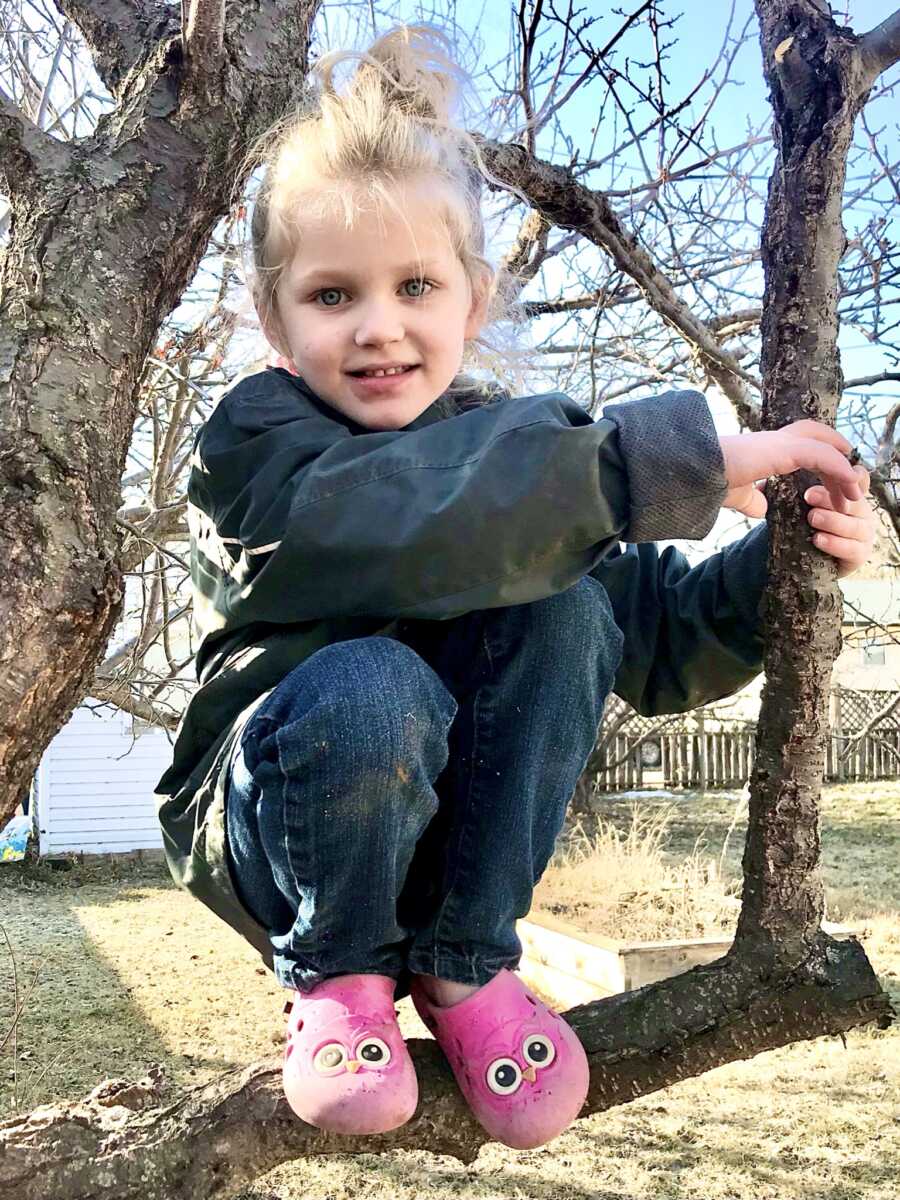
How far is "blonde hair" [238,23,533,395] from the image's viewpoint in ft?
4.91

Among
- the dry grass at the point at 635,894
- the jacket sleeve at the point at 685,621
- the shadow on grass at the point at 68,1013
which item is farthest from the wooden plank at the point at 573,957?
the jacket sleeve at the point at 685,621

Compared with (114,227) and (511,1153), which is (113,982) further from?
(114,227)

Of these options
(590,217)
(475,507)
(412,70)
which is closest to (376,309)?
(475,507)

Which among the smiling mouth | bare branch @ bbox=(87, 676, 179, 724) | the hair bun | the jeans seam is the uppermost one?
the hair bun

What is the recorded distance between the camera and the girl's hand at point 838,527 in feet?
4.17

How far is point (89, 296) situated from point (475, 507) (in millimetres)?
705

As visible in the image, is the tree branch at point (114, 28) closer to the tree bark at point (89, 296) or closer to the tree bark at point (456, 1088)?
the tree bark at point (89, 296)

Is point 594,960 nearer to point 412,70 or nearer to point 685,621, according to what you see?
point 685,621

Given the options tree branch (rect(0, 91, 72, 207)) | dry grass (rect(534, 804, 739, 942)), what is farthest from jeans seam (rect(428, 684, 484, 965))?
dry grass (rect(534, 804, 739, 942))

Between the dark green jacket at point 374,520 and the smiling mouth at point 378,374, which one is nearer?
the dark green jacket at point 374,520

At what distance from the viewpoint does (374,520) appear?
122 centimetres

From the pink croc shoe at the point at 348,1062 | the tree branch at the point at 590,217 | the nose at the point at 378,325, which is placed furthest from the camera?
the tree branch at the point at 590,217

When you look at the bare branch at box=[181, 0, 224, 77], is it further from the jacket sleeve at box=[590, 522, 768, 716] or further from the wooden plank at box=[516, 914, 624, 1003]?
the wooden plank at box=[516, 914, 624, 1003]

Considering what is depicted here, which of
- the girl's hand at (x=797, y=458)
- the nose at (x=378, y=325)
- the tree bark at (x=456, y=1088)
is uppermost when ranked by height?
the nose at (x=378, y=325)
